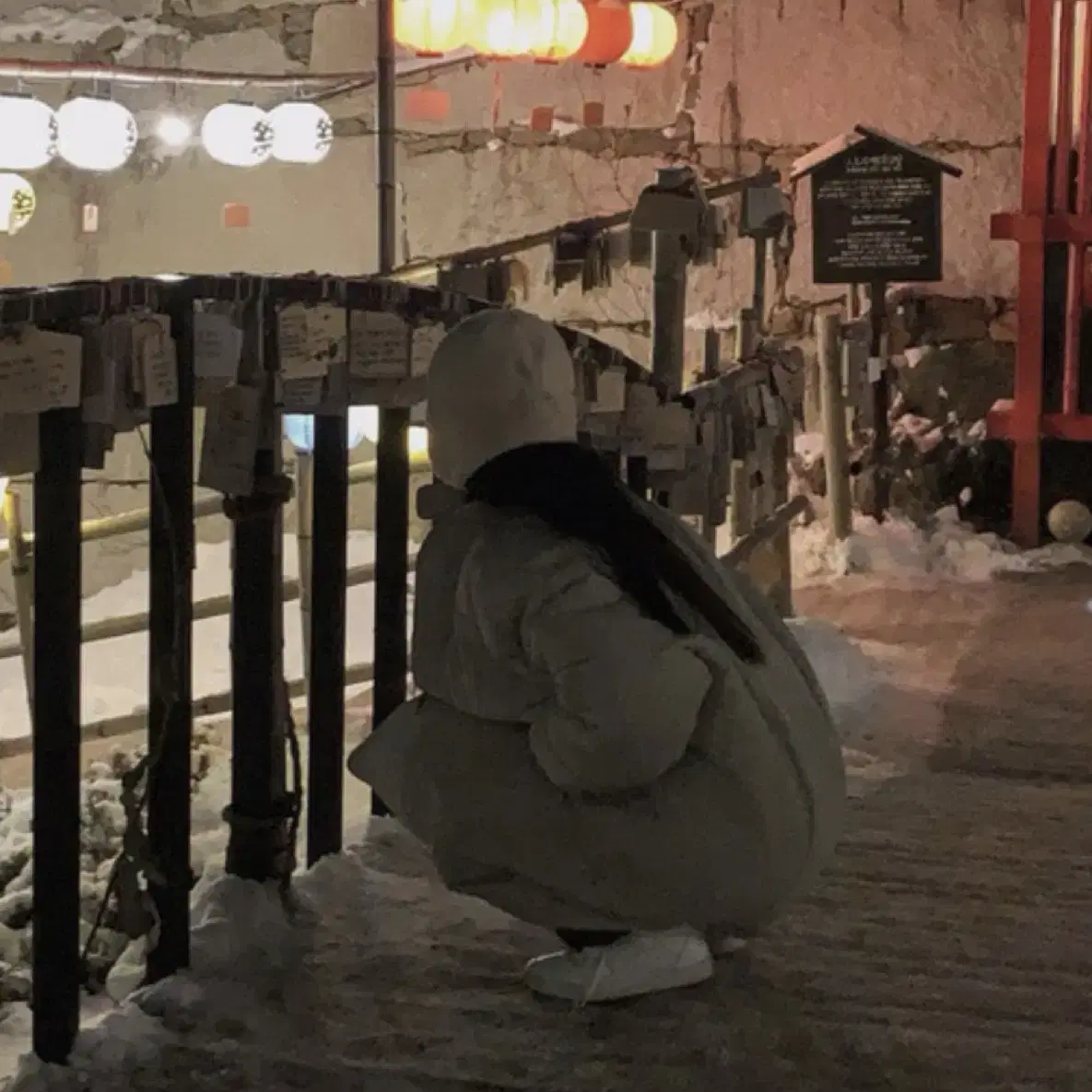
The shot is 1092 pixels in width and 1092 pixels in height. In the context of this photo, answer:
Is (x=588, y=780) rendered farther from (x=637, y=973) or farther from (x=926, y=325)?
(x=926, y=325)

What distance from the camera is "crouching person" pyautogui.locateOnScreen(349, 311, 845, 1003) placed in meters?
1.69

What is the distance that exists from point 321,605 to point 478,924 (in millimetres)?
450

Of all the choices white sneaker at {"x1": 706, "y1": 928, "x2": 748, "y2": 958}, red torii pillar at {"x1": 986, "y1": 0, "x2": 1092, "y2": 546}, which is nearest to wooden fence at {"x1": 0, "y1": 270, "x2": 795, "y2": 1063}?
white sneaker at {"x1": 706, "y1": 928, "x2": 748, "y2": 958}

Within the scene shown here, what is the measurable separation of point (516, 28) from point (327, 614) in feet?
10.8

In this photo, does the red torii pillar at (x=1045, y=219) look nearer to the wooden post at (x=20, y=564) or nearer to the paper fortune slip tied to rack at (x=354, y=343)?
the wooden post at (x=20, y=564)

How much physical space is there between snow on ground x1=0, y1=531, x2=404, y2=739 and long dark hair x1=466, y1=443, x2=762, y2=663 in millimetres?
3419

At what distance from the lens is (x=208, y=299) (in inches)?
74.3

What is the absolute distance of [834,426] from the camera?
495 centimetres

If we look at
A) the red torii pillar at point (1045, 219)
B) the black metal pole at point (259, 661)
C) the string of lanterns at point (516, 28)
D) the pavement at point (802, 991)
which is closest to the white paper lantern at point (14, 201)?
the string of lanterns at point (516, 28)

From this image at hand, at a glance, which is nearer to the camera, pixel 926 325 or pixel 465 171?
pixel 926 325

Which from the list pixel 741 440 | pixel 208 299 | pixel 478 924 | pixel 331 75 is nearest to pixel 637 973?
pixel 478 924

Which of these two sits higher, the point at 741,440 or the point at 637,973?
the point at 741,440

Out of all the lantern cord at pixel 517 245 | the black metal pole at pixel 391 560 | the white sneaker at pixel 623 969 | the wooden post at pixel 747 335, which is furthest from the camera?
the wooden post at pixel 747 335

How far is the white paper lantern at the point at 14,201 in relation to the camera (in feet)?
19.2
